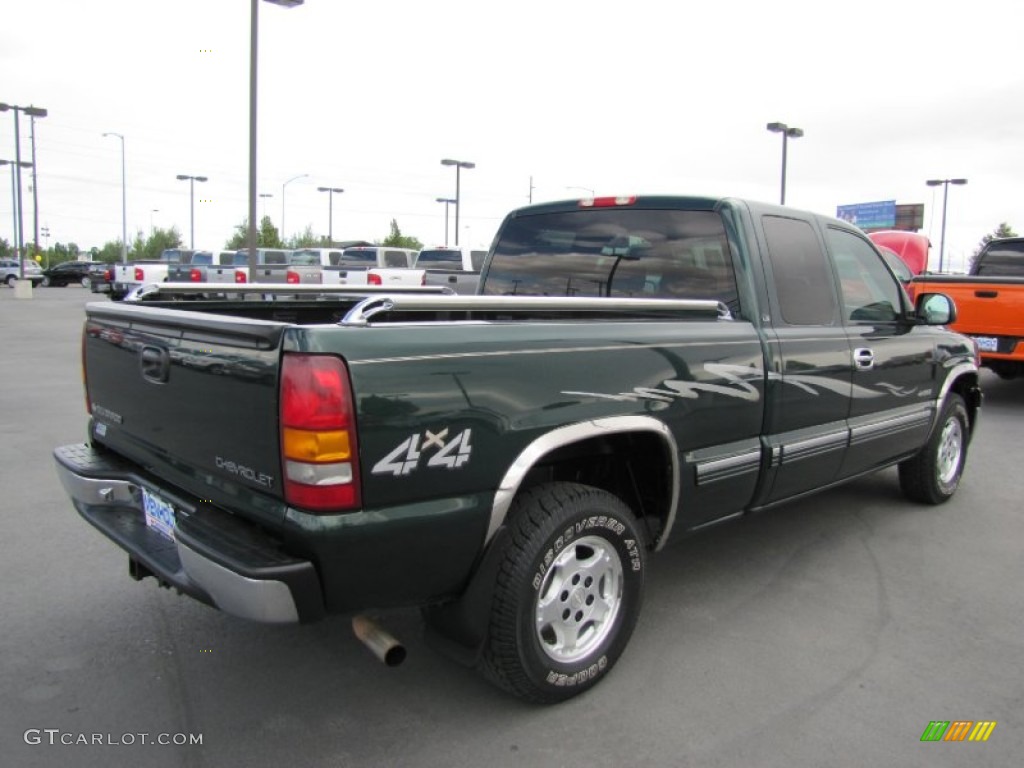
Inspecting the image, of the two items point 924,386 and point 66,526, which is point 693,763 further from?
point 66,526

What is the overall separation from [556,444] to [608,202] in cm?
190

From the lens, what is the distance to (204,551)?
2.41 meters

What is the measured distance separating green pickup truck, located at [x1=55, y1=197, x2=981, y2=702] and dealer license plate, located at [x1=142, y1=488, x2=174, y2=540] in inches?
0.6

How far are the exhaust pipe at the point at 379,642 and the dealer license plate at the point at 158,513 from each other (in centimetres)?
76

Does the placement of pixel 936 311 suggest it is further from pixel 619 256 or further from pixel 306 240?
pixel 306 240

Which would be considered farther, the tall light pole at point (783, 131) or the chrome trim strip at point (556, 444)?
the tall light pole at point (783, 131)

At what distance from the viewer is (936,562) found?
4484mm

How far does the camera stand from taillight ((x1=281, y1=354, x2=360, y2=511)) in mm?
2266

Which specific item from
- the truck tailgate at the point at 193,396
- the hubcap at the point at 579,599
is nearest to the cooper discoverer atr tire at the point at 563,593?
the hubcap at the point at 579,599

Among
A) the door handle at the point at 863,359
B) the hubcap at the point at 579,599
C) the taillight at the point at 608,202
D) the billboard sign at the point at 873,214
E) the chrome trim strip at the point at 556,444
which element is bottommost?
the hubcap at the point at 579,599

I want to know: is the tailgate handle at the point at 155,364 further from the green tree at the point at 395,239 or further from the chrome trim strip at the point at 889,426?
the green tree at the point at 395,239

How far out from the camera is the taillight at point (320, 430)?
89.2 inches

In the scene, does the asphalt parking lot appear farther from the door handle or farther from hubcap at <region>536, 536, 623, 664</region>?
the door handle
